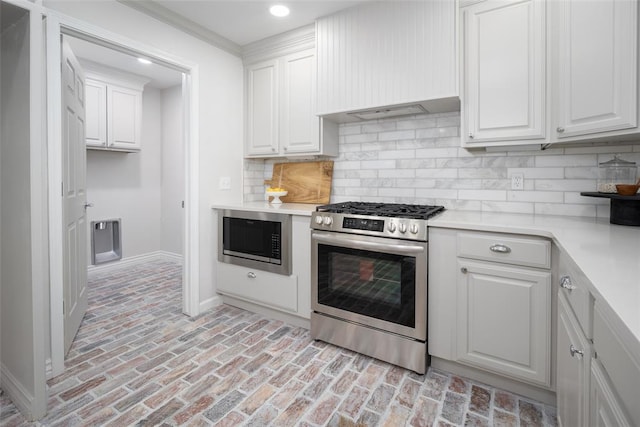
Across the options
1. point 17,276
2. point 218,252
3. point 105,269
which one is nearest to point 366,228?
point 218,252

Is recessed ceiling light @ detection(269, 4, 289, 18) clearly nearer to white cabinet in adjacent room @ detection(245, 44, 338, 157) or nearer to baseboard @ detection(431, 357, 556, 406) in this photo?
white cabinet in adjacent room @ detection(245, 44, 338, 157)

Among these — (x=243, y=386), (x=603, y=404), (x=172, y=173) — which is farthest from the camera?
(x=172, y=173)

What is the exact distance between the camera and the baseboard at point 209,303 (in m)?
3.00

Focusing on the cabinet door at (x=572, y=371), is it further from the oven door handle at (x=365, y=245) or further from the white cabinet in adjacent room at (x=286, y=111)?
the white cabinet in adjacent room at (x=286, y=111)

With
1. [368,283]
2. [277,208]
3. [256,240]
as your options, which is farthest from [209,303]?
[368,283]

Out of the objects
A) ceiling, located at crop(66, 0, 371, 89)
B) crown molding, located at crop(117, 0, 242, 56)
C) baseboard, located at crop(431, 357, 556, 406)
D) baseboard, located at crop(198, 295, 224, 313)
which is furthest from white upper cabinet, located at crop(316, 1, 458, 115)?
baseboard, located at crop(198, 295, 224, 313)

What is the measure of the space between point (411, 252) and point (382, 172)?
3.52ft

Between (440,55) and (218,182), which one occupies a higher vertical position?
(440,55)

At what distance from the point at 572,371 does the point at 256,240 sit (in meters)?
2.25

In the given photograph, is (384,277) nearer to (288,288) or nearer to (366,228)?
(366,228)

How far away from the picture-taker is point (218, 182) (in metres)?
3.16

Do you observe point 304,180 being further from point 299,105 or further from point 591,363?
point 591,363

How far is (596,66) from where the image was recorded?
167 centimetres

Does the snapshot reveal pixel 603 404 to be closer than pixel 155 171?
Yes
